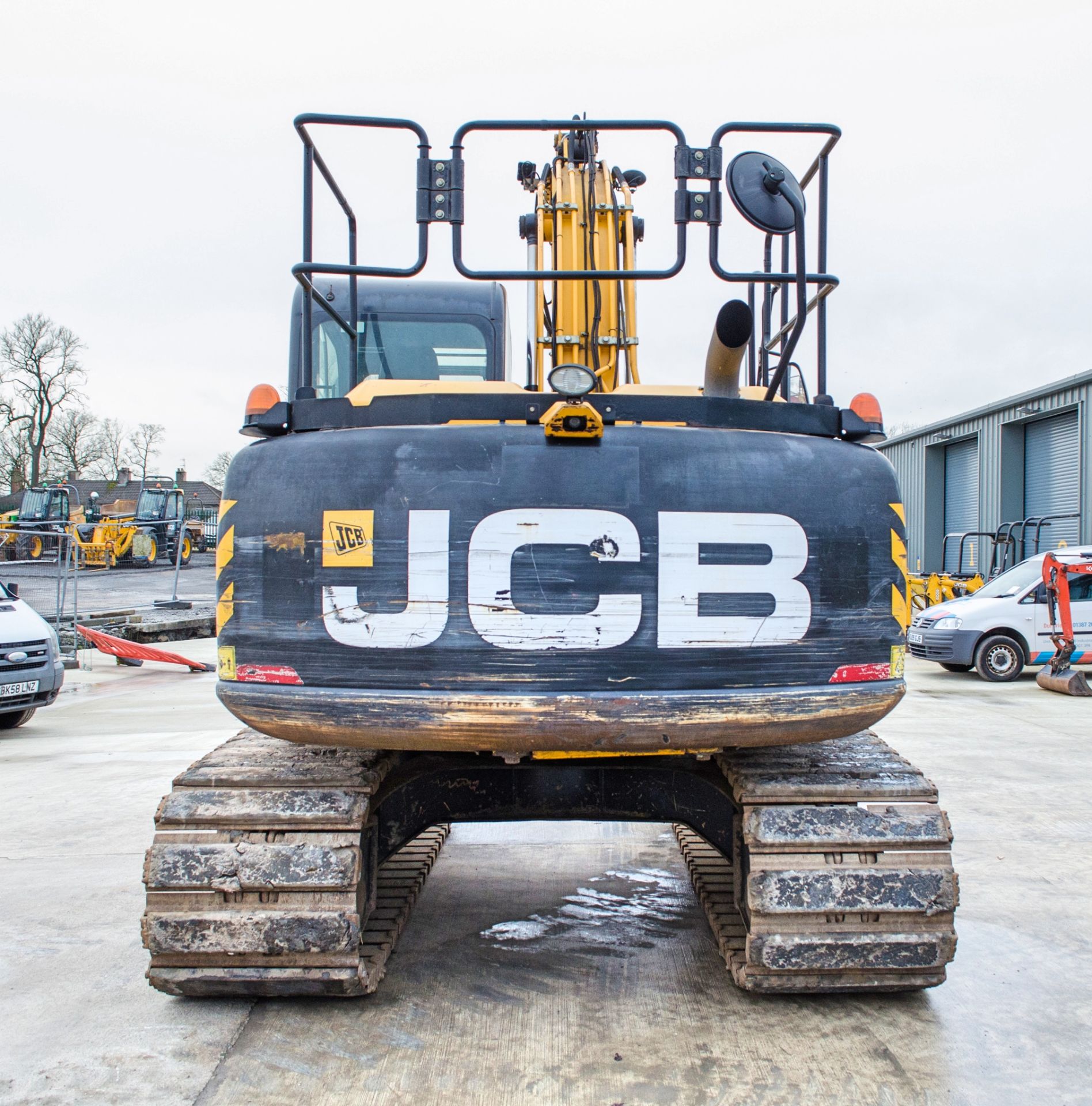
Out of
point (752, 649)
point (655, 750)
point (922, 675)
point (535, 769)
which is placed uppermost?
point (752, 649)

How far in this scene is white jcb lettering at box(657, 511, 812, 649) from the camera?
2.83 meters

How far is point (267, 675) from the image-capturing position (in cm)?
295

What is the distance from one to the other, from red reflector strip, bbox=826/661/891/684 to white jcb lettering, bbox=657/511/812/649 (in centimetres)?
18

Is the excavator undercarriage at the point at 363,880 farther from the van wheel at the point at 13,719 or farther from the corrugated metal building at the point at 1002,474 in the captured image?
the corrugated metal building at the point at 1002,474

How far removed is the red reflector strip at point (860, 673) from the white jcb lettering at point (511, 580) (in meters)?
0.64

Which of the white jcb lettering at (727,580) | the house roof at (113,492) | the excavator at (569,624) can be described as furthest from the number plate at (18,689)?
the house roof at (113,492)

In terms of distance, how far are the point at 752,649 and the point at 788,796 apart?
2.01 ft

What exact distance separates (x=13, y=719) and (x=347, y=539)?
8.10 metres

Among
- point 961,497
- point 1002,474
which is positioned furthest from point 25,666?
point 961,497

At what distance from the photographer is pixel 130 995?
3432 millimetres

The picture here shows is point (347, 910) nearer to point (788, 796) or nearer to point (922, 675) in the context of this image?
point (788, 796)

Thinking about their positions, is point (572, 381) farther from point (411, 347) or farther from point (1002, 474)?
point (1002, 474)

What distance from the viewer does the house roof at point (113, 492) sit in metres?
53.8

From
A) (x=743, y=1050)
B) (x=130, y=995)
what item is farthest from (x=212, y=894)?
(x=743, y=1050)
